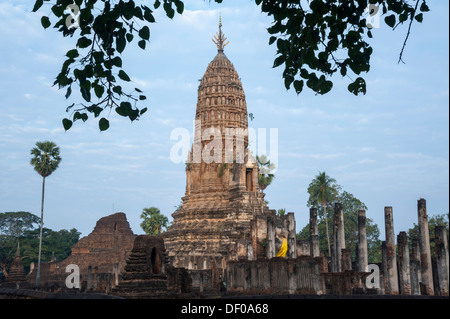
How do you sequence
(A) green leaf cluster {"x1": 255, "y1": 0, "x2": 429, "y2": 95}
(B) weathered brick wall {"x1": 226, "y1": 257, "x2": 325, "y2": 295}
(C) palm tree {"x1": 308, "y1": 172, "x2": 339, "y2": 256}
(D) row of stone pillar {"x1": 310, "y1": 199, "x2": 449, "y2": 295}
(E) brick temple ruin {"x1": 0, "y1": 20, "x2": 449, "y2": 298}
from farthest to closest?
(C) palm tree {"x1": 308, "y1": 172, "x2": 339, "y2": 256} < (D) row of stone pillar {"x1": 310, "y1": 199, "x2": 449, "y2": 295} < (E) brick temple ruin {"x1": 0, "y1": 20, "x2": 449, "y2": 298} < (B) weathered brick wall {"x1": 226, "y1": 257, "x2": 325, "y2": 295} < (A) green leaf cluster {"x1": 255, "y1": 0, "x2": 429, "y2": 95}

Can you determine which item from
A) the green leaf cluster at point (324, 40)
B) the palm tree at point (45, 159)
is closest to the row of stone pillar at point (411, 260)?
the green leaf cluster at point (324, 40)

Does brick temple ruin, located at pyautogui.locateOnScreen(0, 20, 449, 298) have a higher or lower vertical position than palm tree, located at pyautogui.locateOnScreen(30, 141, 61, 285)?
lower

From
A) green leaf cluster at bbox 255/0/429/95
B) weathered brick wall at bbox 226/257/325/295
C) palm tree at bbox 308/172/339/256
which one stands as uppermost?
palm tree at bbox 308/172/339/256

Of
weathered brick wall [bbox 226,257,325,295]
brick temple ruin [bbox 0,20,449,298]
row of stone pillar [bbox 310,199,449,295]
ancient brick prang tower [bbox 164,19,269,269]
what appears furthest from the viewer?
ancient brick prang tower [bbox 164,19,269,269]

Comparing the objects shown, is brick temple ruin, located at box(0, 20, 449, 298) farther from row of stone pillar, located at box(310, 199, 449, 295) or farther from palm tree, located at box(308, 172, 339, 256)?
palm tree, located at box(308, 172, 339, 256)

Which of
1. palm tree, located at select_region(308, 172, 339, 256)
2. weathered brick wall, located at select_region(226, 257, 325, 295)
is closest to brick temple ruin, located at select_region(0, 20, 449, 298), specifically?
weathered brick wall, located at select_region(226, 257, 325, 295)

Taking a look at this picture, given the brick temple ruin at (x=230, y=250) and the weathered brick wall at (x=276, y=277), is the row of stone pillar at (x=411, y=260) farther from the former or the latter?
the weathered brick wall at (x=276, y=277)

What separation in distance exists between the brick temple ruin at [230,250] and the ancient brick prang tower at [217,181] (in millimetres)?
86

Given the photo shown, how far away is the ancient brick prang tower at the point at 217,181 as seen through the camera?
37.2m

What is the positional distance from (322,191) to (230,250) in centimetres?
1794

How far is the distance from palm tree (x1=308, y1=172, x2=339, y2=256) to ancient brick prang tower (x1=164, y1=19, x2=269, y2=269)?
933cm

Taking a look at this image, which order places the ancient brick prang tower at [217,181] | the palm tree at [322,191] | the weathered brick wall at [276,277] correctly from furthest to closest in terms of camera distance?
the palm tree at [322,191] → the ancient brick prang tower at [217,181] → the weathered brick wall at [276,277]

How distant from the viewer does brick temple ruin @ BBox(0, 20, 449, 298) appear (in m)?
20.9

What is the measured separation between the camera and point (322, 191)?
4850 centimetres
